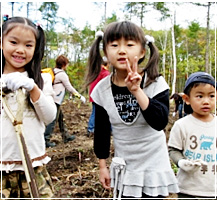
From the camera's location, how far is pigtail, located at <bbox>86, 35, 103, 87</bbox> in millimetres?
1615

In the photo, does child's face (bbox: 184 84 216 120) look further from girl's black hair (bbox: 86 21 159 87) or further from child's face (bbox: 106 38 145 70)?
child's face (bbox: 106 38 145 70)

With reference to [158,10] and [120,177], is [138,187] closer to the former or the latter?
[120,177]

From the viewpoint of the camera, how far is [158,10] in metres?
18.7

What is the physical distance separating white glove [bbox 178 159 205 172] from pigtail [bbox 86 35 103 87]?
0.64 metres

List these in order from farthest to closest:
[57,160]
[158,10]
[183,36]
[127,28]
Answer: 1. [183,36]
2. [158,10]
3. [57,160]
4. [127,28]

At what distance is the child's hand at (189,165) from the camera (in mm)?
1490

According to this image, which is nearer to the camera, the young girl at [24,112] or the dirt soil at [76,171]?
the young girl at [24,112]

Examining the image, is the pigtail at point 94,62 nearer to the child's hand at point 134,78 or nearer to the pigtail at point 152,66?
the pigtail at point 152,66

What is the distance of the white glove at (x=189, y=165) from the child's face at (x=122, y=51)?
1.88 ft

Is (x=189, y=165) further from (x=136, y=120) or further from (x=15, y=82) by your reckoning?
(x=15, y=82)

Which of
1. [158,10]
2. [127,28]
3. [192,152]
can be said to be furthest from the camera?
[158,10]

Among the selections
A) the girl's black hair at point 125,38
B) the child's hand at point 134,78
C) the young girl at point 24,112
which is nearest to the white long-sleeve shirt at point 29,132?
the young girl at point 24,112

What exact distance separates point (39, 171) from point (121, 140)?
0.45 m

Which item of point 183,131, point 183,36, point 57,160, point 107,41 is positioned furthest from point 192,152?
point 183,36
